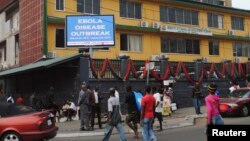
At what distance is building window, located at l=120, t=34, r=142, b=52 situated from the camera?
106ft

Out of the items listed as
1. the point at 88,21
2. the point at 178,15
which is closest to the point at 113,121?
the point at 88,21

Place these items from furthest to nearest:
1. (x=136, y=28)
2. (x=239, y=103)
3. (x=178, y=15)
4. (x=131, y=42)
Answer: (x=178, y=15)
(x=131, y=42)
(x=136, y=28)
(x=239, y=103)

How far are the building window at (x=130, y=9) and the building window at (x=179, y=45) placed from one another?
3380 millimetres

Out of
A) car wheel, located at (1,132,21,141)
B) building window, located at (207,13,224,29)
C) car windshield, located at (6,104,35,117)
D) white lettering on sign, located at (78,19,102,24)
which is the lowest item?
car wheel, located at (1,132,21,141)

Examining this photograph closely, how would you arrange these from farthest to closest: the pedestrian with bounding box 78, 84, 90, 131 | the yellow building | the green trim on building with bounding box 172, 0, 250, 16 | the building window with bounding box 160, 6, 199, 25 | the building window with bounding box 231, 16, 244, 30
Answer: the building window with bounding box 231, 16, 244, 30, the green trim on building with bounding box 172, 0, 250, 16, the building window with bounding box 160, 6, 199, 25, the yellow building, the pedestrian with bounding box 78, 84, 90, 131

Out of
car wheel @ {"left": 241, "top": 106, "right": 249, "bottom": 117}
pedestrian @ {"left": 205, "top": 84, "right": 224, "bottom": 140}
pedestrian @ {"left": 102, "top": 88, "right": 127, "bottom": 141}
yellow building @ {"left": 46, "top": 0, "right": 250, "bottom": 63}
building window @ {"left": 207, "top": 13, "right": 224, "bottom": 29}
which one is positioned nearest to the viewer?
pedestrian @ {"left": 205, "top": 84, "right": 224, "bottom": 140}

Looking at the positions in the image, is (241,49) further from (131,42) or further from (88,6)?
(88,6)

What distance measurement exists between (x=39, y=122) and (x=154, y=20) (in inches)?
942

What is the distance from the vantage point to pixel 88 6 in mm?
30188

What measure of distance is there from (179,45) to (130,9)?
20.8 ft

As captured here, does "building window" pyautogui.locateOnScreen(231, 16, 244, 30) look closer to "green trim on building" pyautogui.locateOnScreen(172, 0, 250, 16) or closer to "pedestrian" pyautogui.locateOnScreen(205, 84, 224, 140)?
"green trim on building" pyautogui.locateOnScreen(172, 0, 250, 16)

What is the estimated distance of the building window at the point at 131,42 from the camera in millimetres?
32438

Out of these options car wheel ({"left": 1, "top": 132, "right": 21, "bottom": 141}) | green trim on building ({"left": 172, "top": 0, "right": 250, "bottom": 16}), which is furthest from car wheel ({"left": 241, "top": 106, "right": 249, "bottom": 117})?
green trim on building ({"left": 172, "top": 0, "right": 250, "bottom": 16})

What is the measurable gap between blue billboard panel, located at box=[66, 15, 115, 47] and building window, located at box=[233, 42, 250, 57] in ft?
64.6
